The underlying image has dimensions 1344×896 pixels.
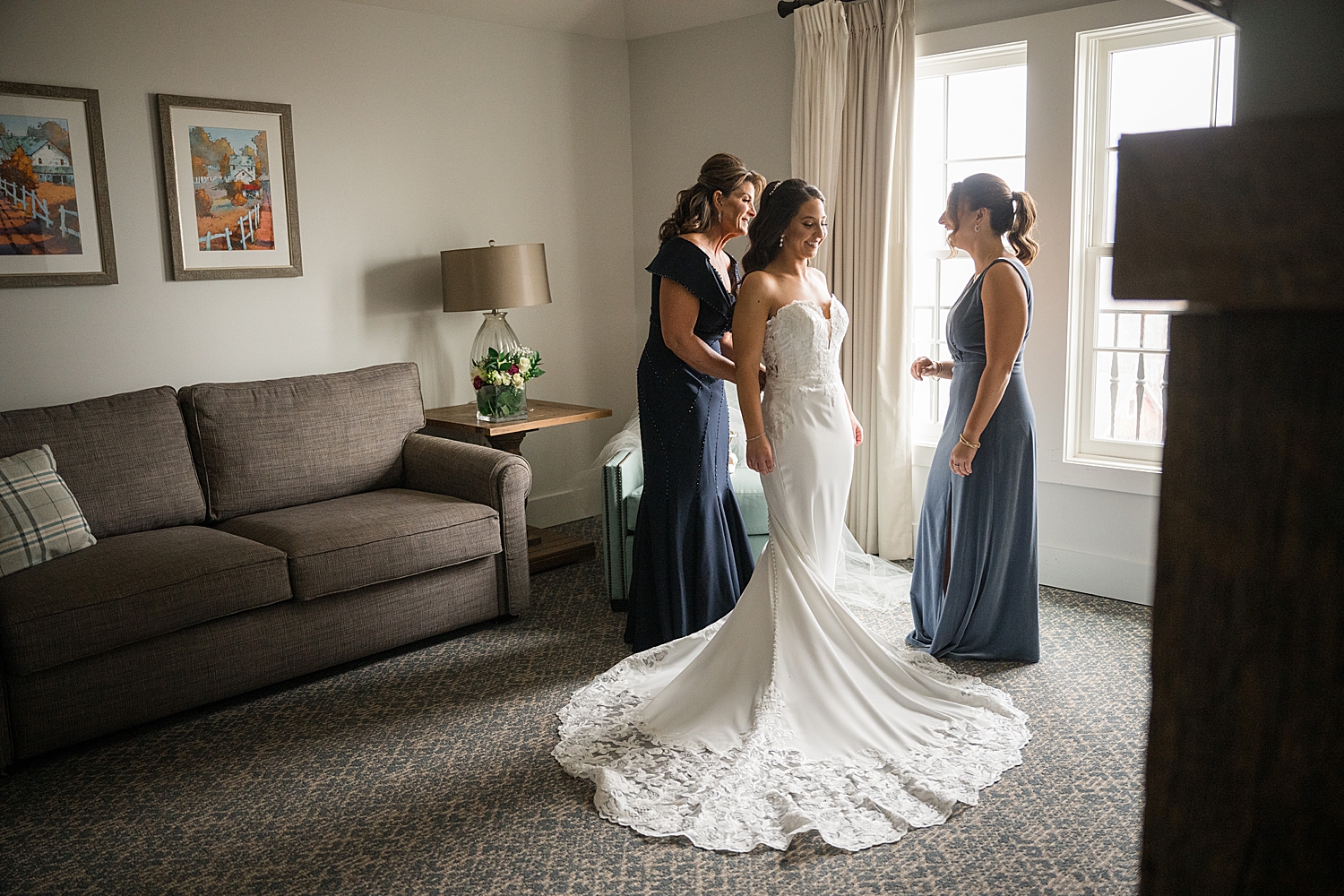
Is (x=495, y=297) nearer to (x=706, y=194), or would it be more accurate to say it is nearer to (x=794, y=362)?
(x=706, y=194)

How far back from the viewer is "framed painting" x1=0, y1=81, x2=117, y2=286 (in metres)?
3.69

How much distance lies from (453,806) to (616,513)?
160 centimetres

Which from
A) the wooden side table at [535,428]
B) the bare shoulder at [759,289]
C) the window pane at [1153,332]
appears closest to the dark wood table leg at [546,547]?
the wooden side table at [535,428]

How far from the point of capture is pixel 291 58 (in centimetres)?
439

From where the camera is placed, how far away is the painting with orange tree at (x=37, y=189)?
3.68 m

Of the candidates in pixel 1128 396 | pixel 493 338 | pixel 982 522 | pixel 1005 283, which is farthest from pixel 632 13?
pixel 982 522

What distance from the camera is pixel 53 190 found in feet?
12.5

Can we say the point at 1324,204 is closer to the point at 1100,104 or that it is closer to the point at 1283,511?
the point at 1283,511

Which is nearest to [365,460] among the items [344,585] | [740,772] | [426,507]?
[426,507]

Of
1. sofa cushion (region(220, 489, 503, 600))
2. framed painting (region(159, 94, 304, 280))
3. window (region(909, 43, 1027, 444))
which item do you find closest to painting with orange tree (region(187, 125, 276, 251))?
framed painting (region(159, 94, 304, 280))

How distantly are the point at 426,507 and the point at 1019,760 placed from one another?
7.54 ft

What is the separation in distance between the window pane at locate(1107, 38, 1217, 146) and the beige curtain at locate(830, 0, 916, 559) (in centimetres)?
86

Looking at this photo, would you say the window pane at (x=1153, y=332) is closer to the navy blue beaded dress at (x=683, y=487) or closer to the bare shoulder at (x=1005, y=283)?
the bare shoulder at (x=1005, y=283)

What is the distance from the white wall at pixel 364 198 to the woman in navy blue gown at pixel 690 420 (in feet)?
6.05
